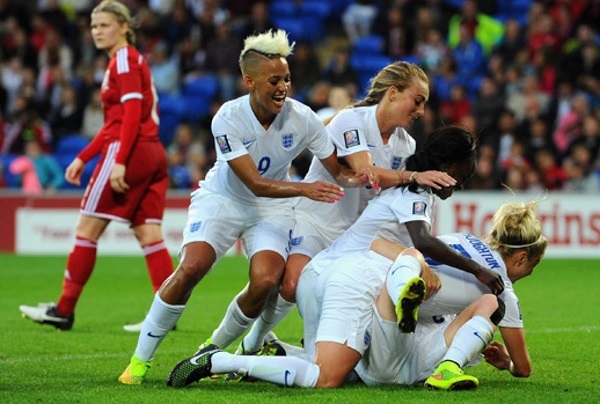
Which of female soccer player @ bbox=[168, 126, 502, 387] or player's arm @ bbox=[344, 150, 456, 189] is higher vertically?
player's arm @ bbox=[344, 150, 456, 189]

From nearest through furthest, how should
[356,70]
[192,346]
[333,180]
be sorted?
1. [333,180]
2. [192,346]
3. [356,70]

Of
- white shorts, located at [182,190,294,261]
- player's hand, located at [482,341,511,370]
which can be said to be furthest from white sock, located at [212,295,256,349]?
player's hand, located at [482,341,511,370]

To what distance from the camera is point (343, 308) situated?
222 inches

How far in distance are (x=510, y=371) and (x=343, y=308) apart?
3.16ft

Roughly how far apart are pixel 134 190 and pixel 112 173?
31cm

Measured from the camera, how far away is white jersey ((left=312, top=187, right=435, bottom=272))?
5777mm

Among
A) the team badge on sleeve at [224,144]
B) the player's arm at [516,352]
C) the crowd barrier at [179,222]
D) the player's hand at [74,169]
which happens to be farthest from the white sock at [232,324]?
the crowd barrier at [179,222]

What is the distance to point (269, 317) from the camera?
6438 mm

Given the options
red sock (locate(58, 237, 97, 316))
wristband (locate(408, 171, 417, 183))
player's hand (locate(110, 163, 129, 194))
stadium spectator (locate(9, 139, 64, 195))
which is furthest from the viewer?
stadium spectator (locate(9, 139, 64, 195))

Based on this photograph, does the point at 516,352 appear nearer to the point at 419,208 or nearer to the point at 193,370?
the point at 419,208

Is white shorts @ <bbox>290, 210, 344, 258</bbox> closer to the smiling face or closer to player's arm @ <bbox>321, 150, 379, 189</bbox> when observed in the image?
player's arm @ <bbox>321, 150, 379, 189</bbox>

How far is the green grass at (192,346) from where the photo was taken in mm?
5332

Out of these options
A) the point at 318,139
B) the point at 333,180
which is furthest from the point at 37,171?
the point at 318,139

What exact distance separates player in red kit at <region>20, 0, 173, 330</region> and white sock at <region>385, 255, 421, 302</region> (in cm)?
309
